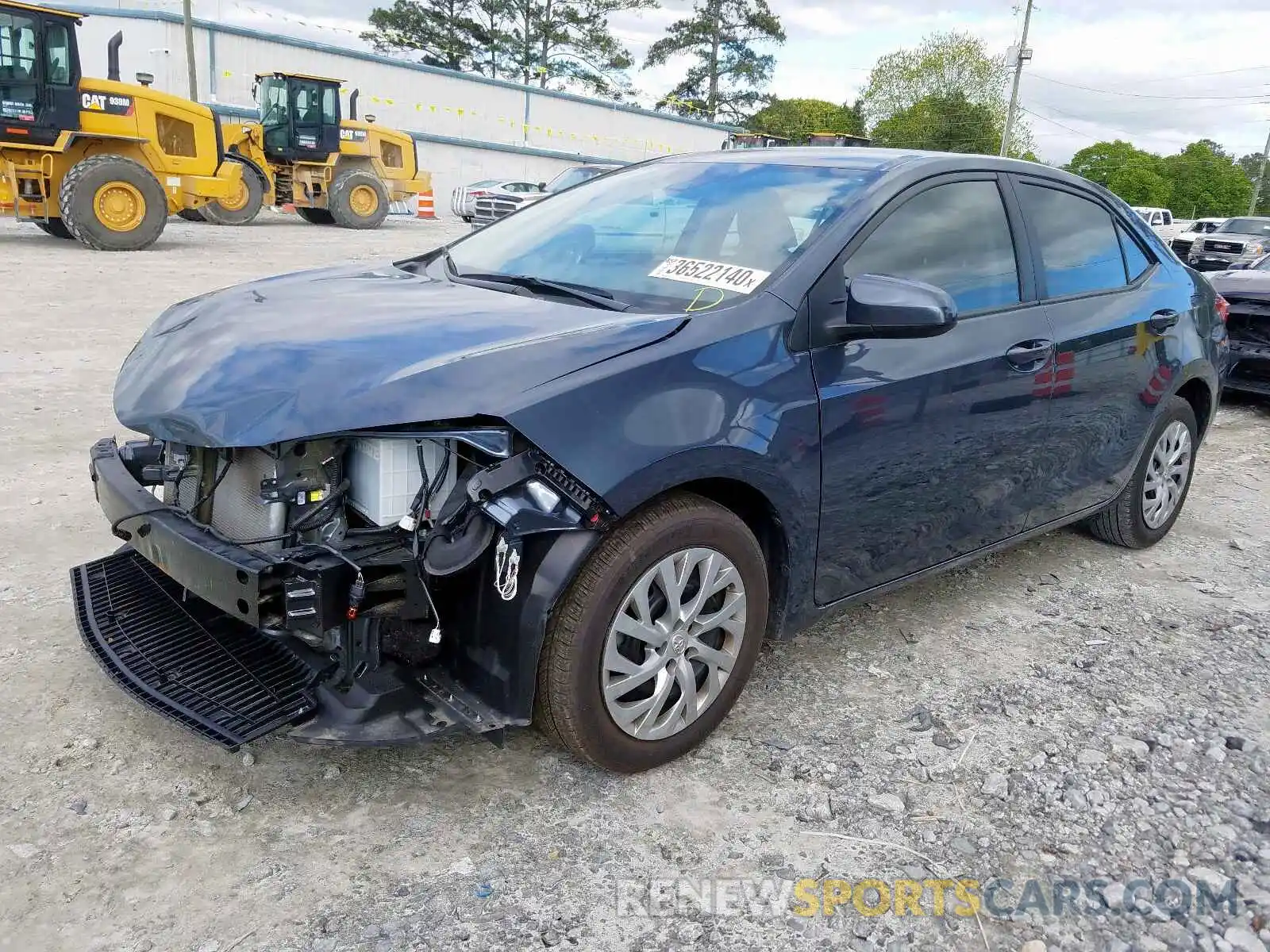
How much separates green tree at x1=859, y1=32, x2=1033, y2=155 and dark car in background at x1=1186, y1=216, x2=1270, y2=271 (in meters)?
37.5

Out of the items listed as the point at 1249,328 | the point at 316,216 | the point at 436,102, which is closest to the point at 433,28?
the point at 436,102

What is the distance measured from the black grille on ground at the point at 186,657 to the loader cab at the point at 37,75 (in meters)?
12.5

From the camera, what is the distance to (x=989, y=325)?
11.0ft

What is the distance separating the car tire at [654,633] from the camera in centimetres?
244

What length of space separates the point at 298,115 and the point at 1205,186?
70.6 metres

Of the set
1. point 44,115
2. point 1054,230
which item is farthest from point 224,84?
point 1054,230

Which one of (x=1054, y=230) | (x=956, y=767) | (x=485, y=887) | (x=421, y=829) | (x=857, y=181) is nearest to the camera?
(x=485, y=887)

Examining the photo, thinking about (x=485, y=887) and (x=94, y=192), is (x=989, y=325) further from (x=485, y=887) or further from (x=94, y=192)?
(x=94, y=192)

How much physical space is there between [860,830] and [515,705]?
0.94 meters

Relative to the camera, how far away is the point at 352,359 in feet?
8.07

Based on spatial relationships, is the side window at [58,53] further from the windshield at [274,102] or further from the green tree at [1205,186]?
the green tree at [1205,186]

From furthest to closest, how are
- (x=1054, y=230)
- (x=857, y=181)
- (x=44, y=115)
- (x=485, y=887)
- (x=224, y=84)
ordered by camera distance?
(x=224, y=84) → (x=44, y=115) → (x=1054, y=230) → (x=857, y=181) → (x=485, y=887)

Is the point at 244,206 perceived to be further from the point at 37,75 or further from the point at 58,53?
the point at 37,75

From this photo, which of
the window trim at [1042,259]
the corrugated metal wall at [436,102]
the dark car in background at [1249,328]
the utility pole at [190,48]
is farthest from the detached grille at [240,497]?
the corrugated metal wall at [436,102]
